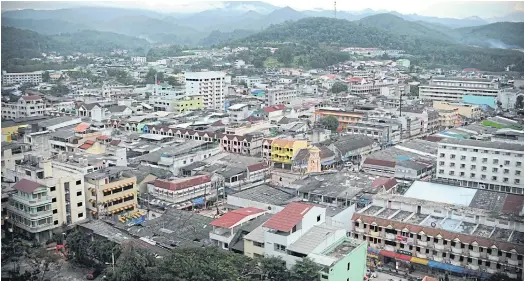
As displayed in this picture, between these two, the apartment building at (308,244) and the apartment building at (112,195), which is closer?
the apartment building at (308,244)

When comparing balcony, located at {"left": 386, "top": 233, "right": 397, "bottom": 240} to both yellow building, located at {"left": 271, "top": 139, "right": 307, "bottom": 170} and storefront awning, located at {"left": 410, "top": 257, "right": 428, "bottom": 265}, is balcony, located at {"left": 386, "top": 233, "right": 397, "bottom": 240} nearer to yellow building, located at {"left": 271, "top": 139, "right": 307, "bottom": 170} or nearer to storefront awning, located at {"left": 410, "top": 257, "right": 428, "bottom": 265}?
storefront awning, located at {"left": 410, "top": 257, "right": 428, "bottom": 265}

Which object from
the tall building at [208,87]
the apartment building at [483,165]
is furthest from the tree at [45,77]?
the apartment building at [483,165]

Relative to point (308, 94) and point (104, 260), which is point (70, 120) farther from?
point (308, 94)

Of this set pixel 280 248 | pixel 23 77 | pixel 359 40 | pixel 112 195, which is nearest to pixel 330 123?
pixel 112 195

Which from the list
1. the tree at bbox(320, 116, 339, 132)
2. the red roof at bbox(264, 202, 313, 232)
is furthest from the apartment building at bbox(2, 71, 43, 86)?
the red roof at bbox(264, 202, 313, 232)

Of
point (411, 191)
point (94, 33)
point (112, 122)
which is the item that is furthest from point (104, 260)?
point (94, 33)

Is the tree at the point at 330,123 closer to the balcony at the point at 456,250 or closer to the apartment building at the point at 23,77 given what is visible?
the balcony at the point at 456,250

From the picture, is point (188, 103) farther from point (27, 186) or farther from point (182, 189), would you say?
point (27, 186)
